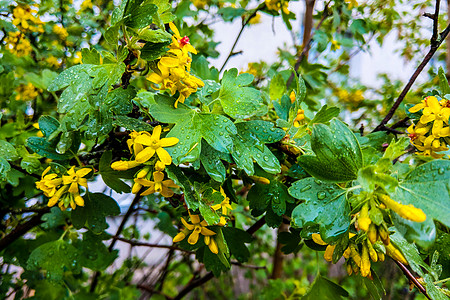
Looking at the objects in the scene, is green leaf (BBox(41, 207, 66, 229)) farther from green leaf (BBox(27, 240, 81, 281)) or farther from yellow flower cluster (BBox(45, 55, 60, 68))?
yellow flower cluster (BBox(45, 55, 60, 68))

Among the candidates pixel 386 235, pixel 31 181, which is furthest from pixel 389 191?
pixel 31 181

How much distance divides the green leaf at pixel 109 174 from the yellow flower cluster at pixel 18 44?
2.71 ft

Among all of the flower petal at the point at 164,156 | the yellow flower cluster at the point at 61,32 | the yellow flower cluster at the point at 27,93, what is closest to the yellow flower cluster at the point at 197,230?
the flower petal at the point at 164,156

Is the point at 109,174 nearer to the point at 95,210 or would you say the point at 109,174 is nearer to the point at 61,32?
the point at 95,210

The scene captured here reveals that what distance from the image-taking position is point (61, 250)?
0.84 meters

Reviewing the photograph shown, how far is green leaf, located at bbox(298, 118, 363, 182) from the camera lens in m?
0.48

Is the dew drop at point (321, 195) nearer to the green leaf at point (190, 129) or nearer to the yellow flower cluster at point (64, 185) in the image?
the green leaf at point (190, 129)

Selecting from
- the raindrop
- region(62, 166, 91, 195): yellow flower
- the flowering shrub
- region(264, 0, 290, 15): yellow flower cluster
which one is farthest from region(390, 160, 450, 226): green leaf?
region(264, 0, 290, 15): yellow flower cluster

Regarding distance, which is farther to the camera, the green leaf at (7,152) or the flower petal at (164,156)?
the green leaf at (7,152)

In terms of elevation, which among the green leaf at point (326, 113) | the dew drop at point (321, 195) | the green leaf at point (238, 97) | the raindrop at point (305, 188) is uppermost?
the green leaf at point (238, 97)

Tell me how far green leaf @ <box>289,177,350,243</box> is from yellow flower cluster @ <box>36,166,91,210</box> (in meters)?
0.36

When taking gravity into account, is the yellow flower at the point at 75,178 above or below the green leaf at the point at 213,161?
below

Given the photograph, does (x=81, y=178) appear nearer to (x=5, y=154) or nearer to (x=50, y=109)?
(x=5, y=154)

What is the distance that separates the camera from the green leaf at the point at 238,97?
55 cm
